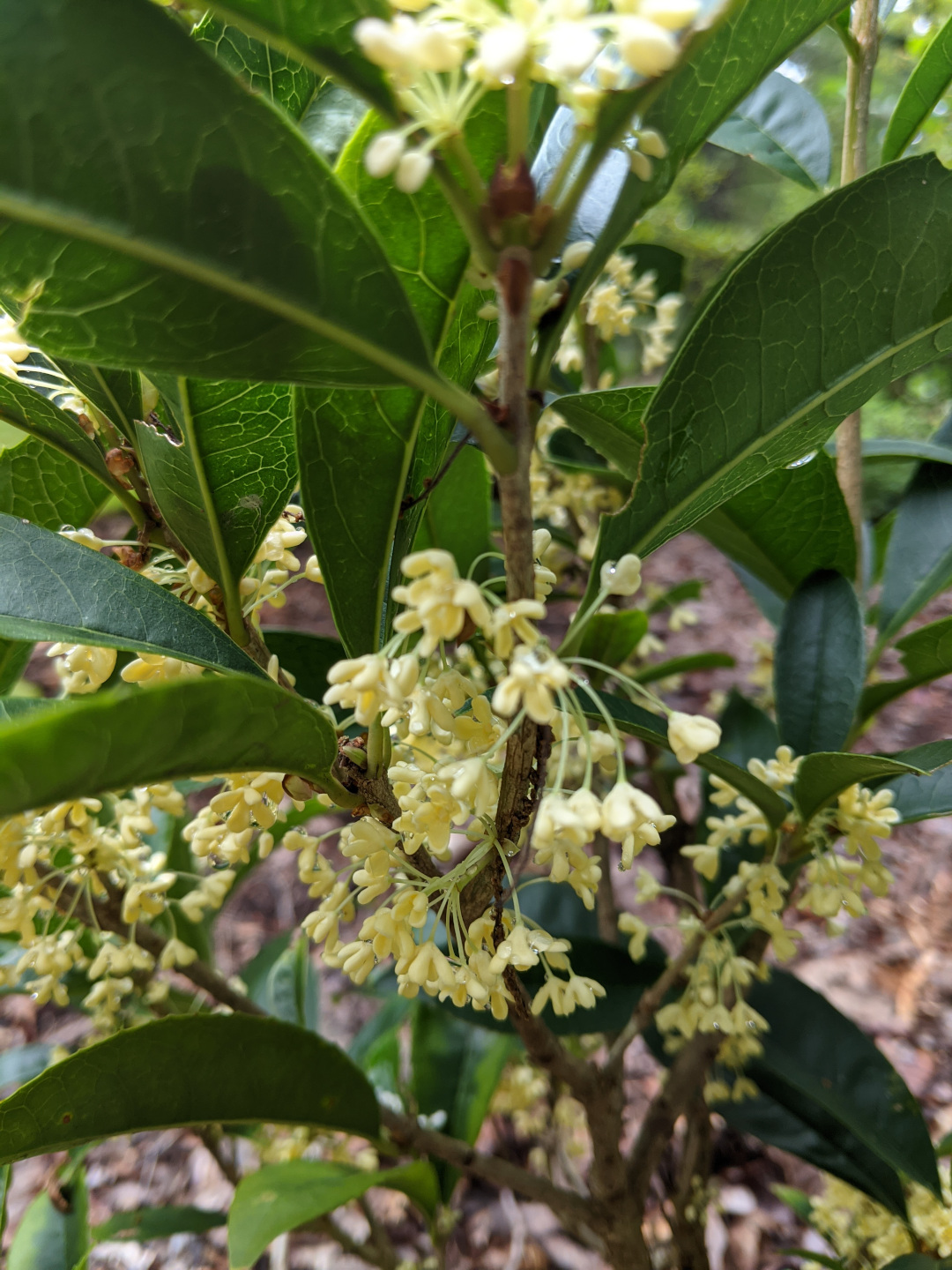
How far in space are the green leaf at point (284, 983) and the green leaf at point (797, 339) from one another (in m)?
0.80

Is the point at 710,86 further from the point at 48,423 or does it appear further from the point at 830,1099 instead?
the point at 830,1099

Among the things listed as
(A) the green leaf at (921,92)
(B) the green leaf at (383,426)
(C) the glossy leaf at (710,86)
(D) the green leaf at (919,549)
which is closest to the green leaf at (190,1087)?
(B) the green leaf at (383,426)

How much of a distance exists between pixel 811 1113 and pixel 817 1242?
1.62 feet

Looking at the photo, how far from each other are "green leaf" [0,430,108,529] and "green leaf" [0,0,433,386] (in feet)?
1.05

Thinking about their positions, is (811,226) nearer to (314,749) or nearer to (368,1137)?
(314,749)

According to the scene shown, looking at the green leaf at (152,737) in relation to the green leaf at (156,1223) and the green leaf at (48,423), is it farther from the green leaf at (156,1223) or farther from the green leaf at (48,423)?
the green leaf at (156,1223)

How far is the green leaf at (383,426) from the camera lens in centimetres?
38

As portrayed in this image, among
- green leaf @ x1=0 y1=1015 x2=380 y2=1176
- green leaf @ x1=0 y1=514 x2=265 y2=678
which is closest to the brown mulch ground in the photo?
green leaf @ x1=0 y1=1015 x2=380 y2=1176

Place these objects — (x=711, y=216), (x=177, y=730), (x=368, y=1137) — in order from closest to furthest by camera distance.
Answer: (x=177, y=730) → (x=368, y=1137) → (x=711, y=216)

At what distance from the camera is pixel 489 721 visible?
44cm

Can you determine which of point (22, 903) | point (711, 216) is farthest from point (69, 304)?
point (711, 216)

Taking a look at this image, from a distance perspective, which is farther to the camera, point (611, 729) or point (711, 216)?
point (711, 216)

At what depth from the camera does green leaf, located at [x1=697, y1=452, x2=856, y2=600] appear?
700mm

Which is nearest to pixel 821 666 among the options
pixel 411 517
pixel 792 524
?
pixel 792 524
